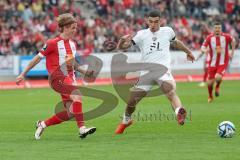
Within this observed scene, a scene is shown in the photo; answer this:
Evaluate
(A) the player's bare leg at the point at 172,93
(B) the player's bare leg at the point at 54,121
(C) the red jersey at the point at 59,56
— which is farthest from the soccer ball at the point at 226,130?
(C) the red jersey at the point at 59,56

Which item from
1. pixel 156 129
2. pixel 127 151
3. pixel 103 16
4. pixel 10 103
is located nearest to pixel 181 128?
pixel 156 129

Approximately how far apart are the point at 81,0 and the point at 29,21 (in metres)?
5.68

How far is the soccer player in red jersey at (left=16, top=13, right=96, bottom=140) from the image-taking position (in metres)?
13.9

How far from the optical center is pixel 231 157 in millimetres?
11320

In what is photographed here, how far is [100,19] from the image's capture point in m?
41.3

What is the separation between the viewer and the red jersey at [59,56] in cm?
1403

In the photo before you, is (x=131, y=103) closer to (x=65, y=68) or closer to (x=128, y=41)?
(x=128, y=41)

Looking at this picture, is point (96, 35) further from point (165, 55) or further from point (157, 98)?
point (165, 55)

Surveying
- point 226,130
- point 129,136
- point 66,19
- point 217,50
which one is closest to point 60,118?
point 129,136

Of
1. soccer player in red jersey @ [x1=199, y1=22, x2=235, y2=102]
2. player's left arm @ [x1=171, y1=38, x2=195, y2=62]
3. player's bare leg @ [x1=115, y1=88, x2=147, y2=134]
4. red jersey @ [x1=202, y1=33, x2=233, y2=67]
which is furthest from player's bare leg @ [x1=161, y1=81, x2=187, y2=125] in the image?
red jersey @ [x1=202, y1=33, x2=233, y2=67]

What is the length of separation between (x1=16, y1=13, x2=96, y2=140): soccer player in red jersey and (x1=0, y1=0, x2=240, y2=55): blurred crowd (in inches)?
834

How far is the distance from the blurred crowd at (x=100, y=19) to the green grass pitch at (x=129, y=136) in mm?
13411

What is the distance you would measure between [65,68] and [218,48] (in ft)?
37.2

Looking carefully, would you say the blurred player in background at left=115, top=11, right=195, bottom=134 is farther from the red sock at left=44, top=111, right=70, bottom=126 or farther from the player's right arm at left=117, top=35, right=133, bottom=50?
the red sock at left=44, top=111, right=70, bottom=126
